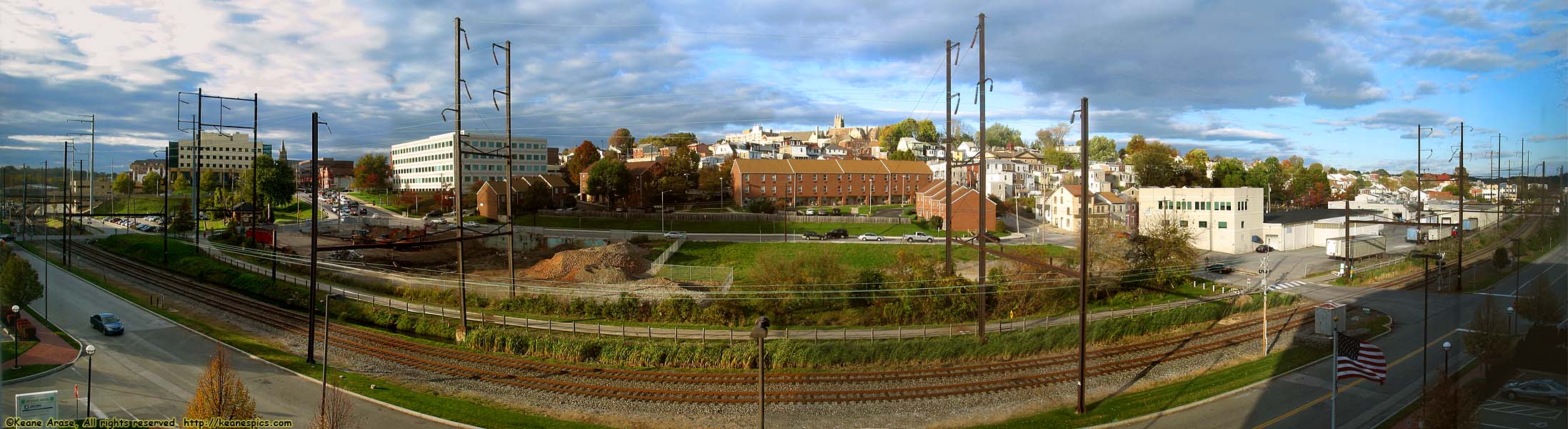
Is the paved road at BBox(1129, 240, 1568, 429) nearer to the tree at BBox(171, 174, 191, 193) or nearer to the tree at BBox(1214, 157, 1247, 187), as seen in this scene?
the tree at BBox(1214, 157, 1247, 187)

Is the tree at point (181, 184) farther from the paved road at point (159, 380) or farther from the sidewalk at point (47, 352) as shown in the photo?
the sidewalk at point (47, 352)

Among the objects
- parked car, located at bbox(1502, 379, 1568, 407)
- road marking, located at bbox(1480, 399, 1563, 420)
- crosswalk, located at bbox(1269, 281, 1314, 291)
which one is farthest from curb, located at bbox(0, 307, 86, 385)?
crosswalk, located at bbox(1269, 281, 1314, 291)

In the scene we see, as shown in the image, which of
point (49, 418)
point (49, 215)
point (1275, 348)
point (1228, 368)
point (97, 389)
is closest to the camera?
point (49, 418)

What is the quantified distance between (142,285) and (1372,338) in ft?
139

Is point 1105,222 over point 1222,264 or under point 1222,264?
over

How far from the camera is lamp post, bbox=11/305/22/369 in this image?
14.1m

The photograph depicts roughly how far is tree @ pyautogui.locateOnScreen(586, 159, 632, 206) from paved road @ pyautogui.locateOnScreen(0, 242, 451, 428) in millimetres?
33927

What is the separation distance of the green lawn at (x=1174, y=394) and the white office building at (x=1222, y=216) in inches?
854

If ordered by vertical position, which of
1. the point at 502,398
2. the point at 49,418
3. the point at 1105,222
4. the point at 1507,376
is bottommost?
the point at 502,398

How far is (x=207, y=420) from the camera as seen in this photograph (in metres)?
9.27

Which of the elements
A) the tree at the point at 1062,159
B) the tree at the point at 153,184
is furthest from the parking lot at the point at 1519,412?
the tree at the point at 153,184

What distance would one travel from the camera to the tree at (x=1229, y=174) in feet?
195

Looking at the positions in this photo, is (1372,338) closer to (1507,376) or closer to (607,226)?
(1507,376)

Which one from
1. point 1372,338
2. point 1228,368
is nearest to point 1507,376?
point 1228,368
